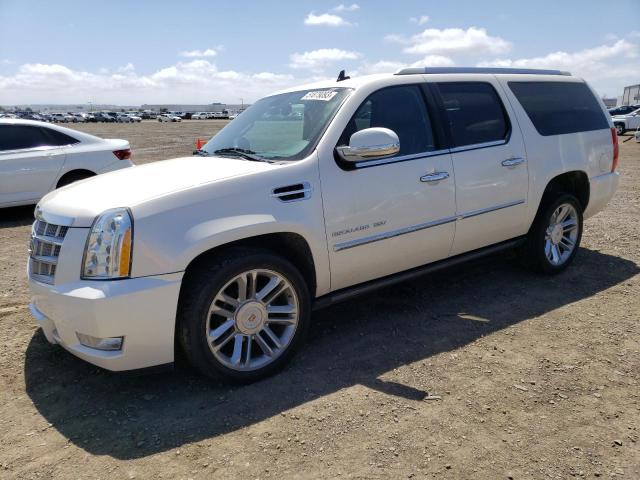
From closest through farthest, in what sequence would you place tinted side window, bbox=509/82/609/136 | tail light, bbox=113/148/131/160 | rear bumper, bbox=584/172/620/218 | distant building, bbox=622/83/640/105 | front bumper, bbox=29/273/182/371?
front bumper, bbox=29/273/182/371 < tinted side window, bbox=509/82/609/136 < rear bumper, bbox=584/172/620/218 < tail light, bbox=113/148/131/160 < distant building, bbox=622/83/640/105

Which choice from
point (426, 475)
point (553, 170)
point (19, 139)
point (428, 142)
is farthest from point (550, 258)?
point (19, 139)

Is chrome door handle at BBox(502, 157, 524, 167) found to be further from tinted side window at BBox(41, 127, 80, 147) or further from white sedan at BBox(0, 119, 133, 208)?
tinted side window at BBox(41, 127, 80, 147)

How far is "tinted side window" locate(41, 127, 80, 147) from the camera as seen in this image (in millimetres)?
8055

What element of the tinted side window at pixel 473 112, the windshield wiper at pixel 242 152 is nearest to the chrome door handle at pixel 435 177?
the tinted side window at pixel 473 112

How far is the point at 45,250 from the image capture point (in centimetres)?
306

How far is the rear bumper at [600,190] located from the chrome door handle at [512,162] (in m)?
1.21

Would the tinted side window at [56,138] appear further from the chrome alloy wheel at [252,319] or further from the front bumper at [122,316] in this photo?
the chrome alloy wheel at [252,319]

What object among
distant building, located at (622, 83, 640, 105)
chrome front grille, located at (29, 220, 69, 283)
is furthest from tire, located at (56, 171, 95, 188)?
distant building, located at (622, 83, 640, 105)

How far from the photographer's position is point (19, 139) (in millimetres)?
7844

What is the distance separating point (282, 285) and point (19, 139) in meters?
6.59

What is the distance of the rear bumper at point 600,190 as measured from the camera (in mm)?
5176

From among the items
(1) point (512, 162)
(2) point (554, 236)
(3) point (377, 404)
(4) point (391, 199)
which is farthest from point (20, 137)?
(2) point (554, 236)

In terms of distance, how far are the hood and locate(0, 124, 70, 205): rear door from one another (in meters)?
4.99

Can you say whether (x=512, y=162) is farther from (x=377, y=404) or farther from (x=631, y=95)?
(x=631, y=95)
